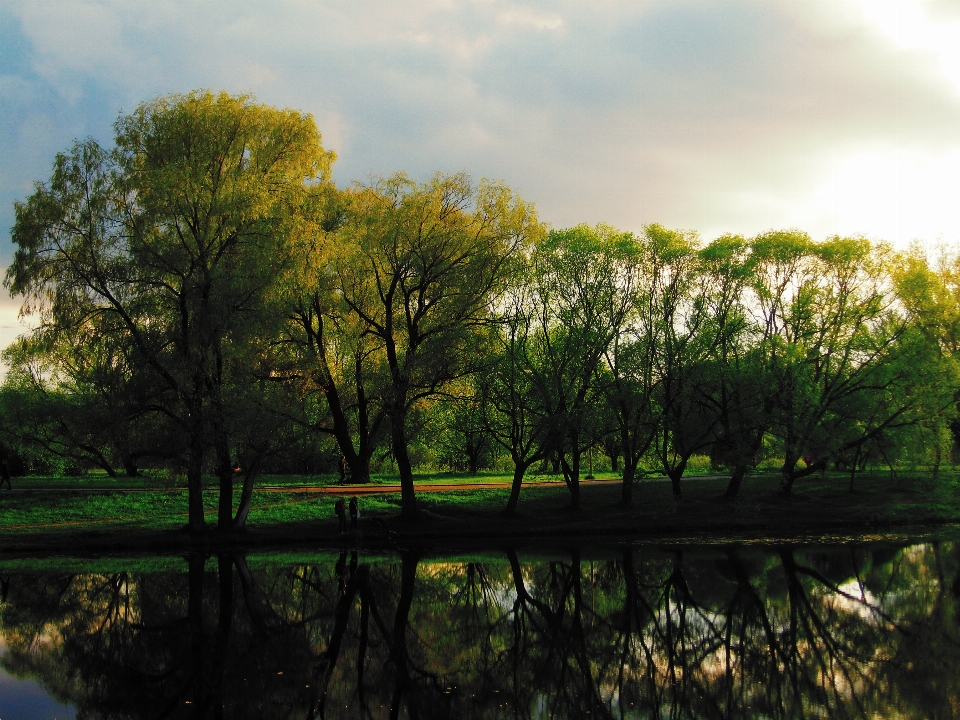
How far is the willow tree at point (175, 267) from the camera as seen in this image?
93.7 ft

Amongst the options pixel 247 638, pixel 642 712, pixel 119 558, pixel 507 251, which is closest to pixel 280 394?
pixel 119 558

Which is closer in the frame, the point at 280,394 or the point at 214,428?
the point at 214,428

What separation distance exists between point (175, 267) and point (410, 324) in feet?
33.3

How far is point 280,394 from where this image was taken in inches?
1248

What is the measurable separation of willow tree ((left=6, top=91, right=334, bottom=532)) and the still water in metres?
6.66

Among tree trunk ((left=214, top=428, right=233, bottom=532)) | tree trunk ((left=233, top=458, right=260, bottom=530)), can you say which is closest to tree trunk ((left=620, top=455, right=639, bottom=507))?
tree trunk ((left=233, top=458, right=260, bottom=530))

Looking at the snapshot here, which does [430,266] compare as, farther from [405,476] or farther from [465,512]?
[465,512]

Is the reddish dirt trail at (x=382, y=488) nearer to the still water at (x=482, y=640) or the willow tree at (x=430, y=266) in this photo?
the willow tree at (x=430, y=266)

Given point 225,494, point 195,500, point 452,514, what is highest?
point 225,494

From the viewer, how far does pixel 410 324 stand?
35281 millimetres

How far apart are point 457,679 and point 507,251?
24236 mm

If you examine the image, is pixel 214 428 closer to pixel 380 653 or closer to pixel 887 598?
pixel 380 653

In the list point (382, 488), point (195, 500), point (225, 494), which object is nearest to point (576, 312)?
point (382, 488)

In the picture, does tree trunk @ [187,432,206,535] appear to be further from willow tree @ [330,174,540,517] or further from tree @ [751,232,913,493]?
tree @ [751,232,913,493]
